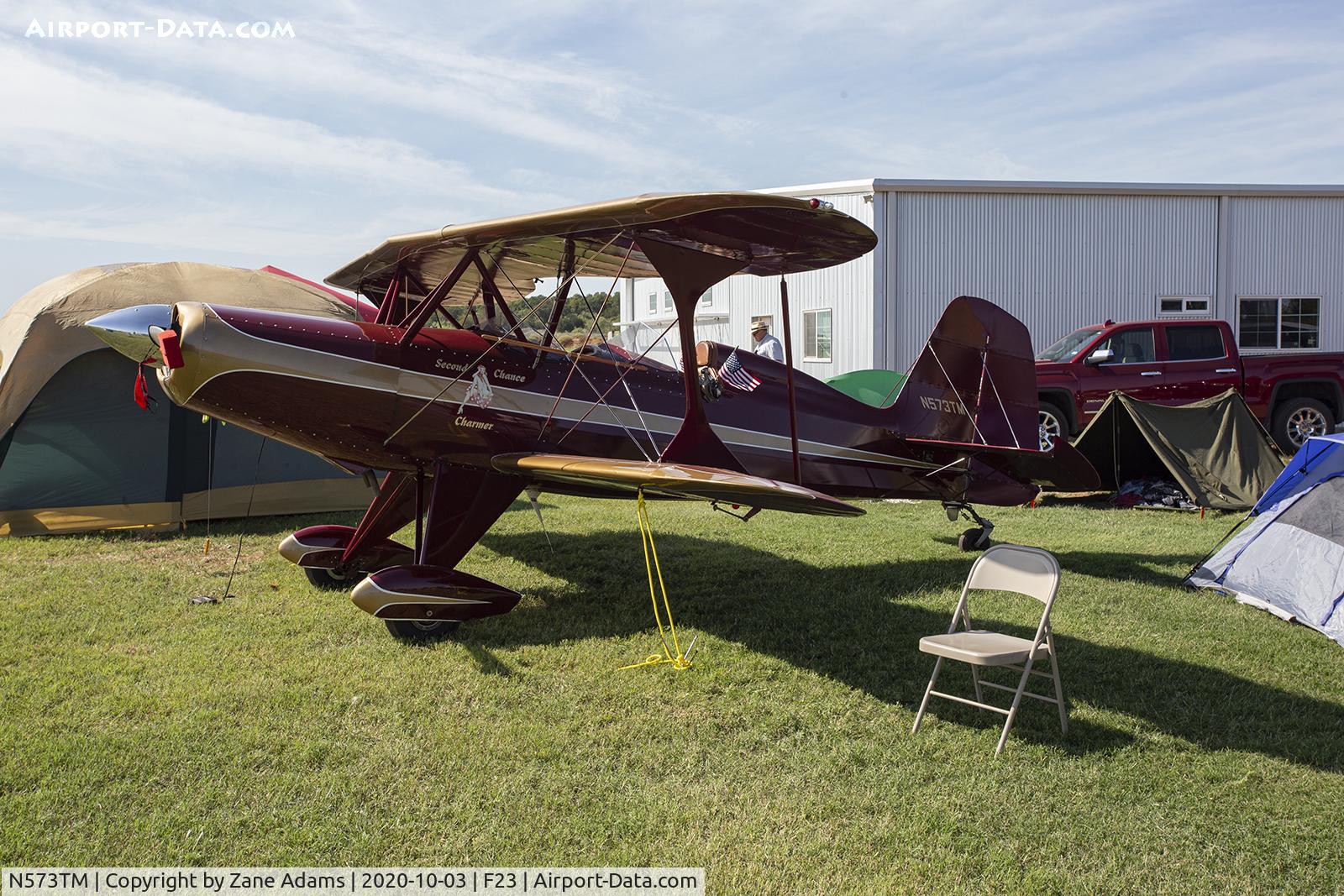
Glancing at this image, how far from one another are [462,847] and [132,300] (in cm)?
837

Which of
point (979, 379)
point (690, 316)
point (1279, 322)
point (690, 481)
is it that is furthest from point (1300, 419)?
point (690, 481)

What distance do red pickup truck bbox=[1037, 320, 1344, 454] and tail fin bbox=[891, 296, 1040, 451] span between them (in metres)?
4.52

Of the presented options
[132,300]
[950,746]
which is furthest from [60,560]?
[950,746]

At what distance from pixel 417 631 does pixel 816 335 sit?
40.9 feet

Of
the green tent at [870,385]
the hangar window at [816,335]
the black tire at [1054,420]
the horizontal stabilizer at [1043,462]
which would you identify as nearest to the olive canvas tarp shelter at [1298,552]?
the horizontal stabilizer at [1043,462]

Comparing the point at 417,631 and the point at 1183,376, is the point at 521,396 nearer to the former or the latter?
the point at 417,631

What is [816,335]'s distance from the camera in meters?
17.2

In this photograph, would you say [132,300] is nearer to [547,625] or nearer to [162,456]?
[162,456]

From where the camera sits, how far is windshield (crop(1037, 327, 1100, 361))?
13.7 m

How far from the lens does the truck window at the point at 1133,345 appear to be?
44.4ft

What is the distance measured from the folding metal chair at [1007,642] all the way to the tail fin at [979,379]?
4004 millimetres

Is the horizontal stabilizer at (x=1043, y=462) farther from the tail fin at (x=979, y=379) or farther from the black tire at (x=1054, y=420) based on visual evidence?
the black tire at (x=1054, y=420)

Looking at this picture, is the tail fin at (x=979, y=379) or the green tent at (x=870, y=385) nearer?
the tail fin at (x=979, y=379)

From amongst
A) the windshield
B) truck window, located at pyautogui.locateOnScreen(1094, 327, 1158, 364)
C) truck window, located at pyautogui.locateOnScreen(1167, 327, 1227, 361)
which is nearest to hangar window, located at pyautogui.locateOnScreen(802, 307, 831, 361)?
the windshield
